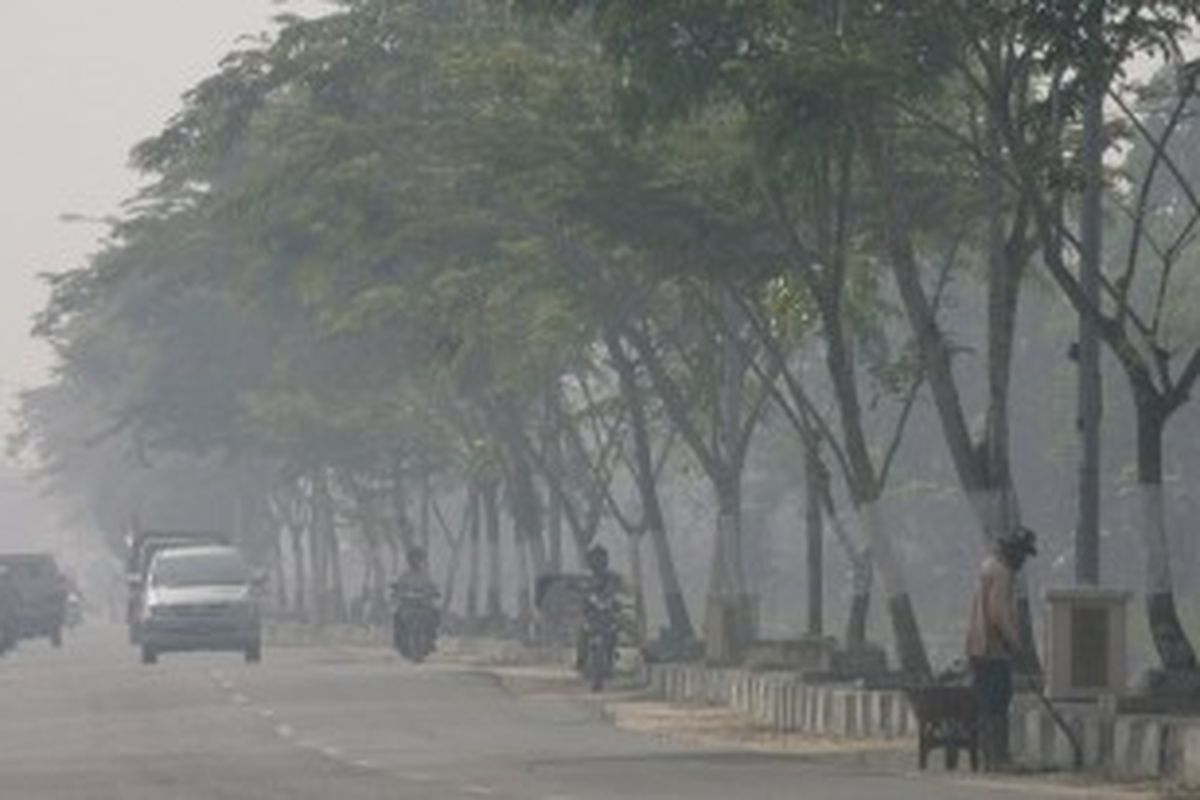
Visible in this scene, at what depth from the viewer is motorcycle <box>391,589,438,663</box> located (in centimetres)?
6556

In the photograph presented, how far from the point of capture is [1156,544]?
102 feet

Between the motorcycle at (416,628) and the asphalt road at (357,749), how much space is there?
6.59m

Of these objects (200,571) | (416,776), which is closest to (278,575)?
(200,571)

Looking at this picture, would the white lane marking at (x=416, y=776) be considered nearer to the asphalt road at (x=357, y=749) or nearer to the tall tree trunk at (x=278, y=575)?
the asphalt road at (x=357, y=749)

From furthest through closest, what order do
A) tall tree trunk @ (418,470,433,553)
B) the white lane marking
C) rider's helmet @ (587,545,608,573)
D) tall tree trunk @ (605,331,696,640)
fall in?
tall tree trunk @ (418,470,433,553) → tall tree trunk @ (605,331,696,640) → rider's helmet @ (587,545,608,573) → the white lane marking

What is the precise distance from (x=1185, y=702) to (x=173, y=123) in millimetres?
39302

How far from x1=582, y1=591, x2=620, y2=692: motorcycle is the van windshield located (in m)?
17.7

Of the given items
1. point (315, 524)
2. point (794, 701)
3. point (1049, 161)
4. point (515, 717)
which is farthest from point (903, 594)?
point (315, 524)

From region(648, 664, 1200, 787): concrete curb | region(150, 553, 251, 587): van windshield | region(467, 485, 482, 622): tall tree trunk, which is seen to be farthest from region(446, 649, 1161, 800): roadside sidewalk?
region(467, 485, 482, 622): tall tree trunk

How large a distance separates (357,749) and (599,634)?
47.4 feet

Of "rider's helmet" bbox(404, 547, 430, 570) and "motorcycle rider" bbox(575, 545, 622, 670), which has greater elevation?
"rider's helmet" bbox(404, 547, 430, 570)

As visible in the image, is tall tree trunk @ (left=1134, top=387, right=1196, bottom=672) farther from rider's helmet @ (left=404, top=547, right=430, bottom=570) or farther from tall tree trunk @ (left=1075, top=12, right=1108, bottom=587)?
rider's helmet @ (left=404, top=547, right=430, bottom=570)

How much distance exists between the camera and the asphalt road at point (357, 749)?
27891 millimetres

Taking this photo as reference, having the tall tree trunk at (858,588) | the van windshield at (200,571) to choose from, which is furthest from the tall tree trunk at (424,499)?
the tall tree trunk at (858,588)
